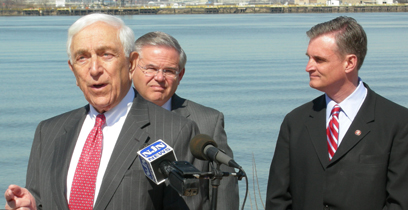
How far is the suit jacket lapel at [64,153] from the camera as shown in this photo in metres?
2.61

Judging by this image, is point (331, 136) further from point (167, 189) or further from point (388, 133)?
point (167, 189)

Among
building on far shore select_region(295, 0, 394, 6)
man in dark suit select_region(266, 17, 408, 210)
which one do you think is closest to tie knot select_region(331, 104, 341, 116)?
man in dark suit select_region(266, 17, 408, 210)

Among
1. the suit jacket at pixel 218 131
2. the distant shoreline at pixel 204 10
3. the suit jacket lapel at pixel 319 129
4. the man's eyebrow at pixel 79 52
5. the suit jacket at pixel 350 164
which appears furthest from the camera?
the distant shoreline at pixel 204 10

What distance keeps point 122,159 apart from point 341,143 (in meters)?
1.39

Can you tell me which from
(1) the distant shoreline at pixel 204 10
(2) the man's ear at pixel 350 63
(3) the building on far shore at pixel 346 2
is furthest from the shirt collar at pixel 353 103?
(3) the building on far shore at pixel 346 2

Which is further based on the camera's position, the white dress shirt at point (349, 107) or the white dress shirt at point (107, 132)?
the white dress shirt at point (349, 107)

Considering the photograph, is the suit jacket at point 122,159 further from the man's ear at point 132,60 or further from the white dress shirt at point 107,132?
the man's ear at point 132,60

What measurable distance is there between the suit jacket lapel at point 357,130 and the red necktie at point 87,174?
1417mm

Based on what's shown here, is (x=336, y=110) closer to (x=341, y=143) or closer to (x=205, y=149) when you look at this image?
(x=341, y=143)

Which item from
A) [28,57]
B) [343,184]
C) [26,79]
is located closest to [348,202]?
[343,184]

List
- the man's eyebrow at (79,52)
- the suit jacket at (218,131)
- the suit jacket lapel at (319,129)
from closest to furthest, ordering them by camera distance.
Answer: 1. the man's eyebrow at (79,52)
2. the suit jacket lapel at (319,129)
3. the suit jacket at (218,131)

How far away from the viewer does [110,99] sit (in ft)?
8.70

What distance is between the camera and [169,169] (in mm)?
2045

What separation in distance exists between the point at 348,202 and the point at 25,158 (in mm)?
8377
